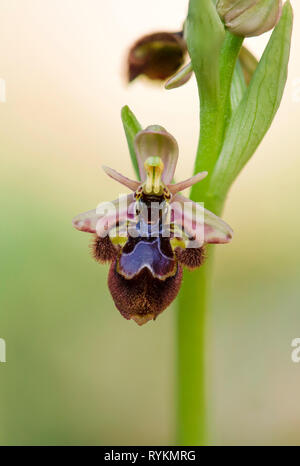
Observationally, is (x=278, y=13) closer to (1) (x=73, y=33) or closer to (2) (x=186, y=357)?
(2) (x=186, y=357)

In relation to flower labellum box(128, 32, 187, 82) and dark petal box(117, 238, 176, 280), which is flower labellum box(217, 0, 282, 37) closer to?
flower labellum box(128, 32, 187, 82)

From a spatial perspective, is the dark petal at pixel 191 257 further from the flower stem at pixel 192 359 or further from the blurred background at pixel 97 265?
the blurred background at pixel 97 265

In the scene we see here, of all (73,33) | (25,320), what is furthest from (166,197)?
(73,33)

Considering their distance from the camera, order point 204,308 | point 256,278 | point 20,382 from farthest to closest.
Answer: point 256,278 → point 20,382 → point 204,308

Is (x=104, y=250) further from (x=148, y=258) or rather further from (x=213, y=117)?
(x=213, y=117)

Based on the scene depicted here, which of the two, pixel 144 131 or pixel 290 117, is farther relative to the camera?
pixel 290 117

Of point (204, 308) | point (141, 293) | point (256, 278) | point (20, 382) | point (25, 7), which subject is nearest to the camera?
point (141, 293)
